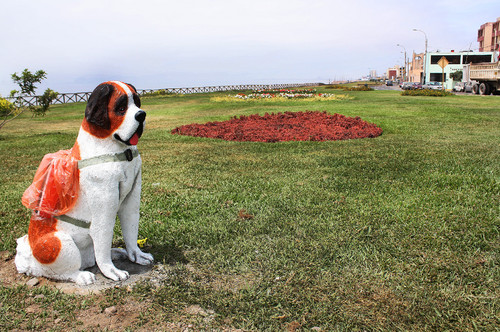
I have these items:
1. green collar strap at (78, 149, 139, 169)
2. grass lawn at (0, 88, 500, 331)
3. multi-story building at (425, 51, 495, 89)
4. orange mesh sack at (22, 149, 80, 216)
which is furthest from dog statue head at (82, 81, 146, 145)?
multi-story building at (425, 51, 495, 89)

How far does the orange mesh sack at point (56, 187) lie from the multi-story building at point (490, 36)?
8599 centimetres

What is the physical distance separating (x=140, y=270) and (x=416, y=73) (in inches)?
3760

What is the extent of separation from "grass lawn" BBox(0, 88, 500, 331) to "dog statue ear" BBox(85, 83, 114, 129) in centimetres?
129

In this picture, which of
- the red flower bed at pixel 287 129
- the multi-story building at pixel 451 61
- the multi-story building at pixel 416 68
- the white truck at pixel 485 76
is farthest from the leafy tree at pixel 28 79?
the multi-story building at pixel 416 68

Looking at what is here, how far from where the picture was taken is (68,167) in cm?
305

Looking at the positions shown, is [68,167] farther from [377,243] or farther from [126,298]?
[377,243]

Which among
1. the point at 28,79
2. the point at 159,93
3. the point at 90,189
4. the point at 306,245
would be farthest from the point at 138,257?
the point at 159,93

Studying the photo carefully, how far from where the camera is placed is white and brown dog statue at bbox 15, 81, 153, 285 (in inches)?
117

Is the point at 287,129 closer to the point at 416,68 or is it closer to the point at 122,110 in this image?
the point at 122,110

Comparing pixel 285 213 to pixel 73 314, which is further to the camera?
pixel 285 213

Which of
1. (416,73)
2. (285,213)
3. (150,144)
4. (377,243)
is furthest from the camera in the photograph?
(416,73)

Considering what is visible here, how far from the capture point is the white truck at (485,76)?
2527 cm

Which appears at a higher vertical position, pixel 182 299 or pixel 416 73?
pixel 416 73

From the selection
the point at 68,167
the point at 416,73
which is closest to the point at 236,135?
the point at 68,167
